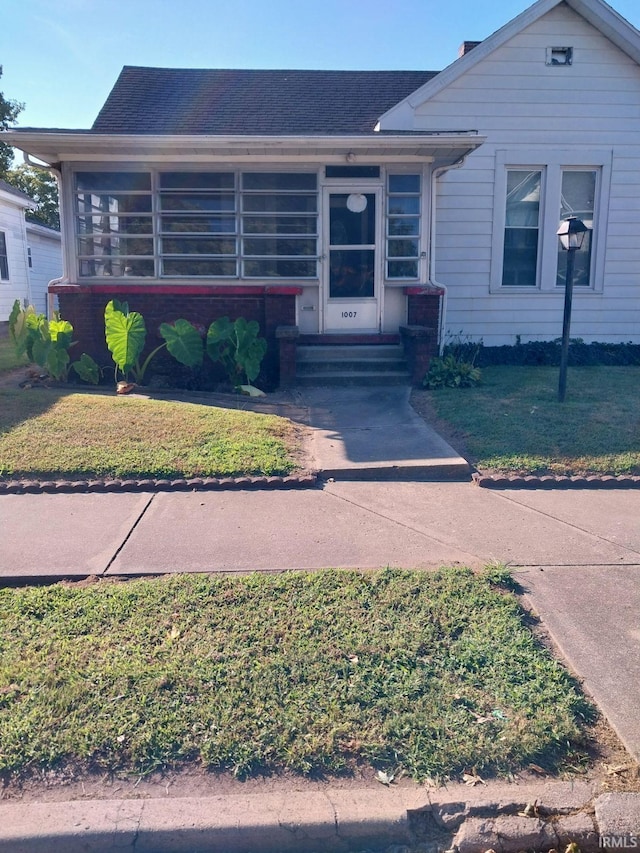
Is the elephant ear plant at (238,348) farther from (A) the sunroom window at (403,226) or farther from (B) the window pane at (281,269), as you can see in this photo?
(A) the sunroom window at (403,226)

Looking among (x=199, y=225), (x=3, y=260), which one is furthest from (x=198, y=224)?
(x=3, y=260)

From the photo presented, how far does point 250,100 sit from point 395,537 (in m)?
11.1

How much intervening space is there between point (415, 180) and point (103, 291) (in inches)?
199

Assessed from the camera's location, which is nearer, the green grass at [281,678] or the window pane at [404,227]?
the green grass at [281,678]

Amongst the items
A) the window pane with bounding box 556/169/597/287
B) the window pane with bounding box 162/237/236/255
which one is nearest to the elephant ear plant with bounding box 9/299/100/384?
the window pane with bounding box 162/237/236/255

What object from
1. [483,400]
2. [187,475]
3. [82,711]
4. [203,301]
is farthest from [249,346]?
[82,711]

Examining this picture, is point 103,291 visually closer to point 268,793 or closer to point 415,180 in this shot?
point 415,180

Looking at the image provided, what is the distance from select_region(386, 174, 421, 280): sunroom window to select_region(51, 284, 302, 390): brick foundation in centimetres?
168

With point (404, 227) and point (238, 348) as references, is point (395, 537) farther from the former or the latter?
point (404, 227)

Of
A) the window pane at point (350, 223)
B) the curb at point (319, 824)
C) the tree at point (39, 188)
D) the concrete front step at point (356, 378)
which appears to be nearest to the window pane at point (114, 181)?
the window pane at point (350, 223)

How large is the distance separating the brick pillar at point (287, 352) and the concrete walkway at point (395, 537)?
3547 millimetres

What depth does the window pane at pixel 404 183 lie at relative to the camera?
36.8ft

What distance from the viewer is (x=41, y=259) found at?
25875 mm

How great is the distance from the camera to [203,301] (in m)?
11.1
